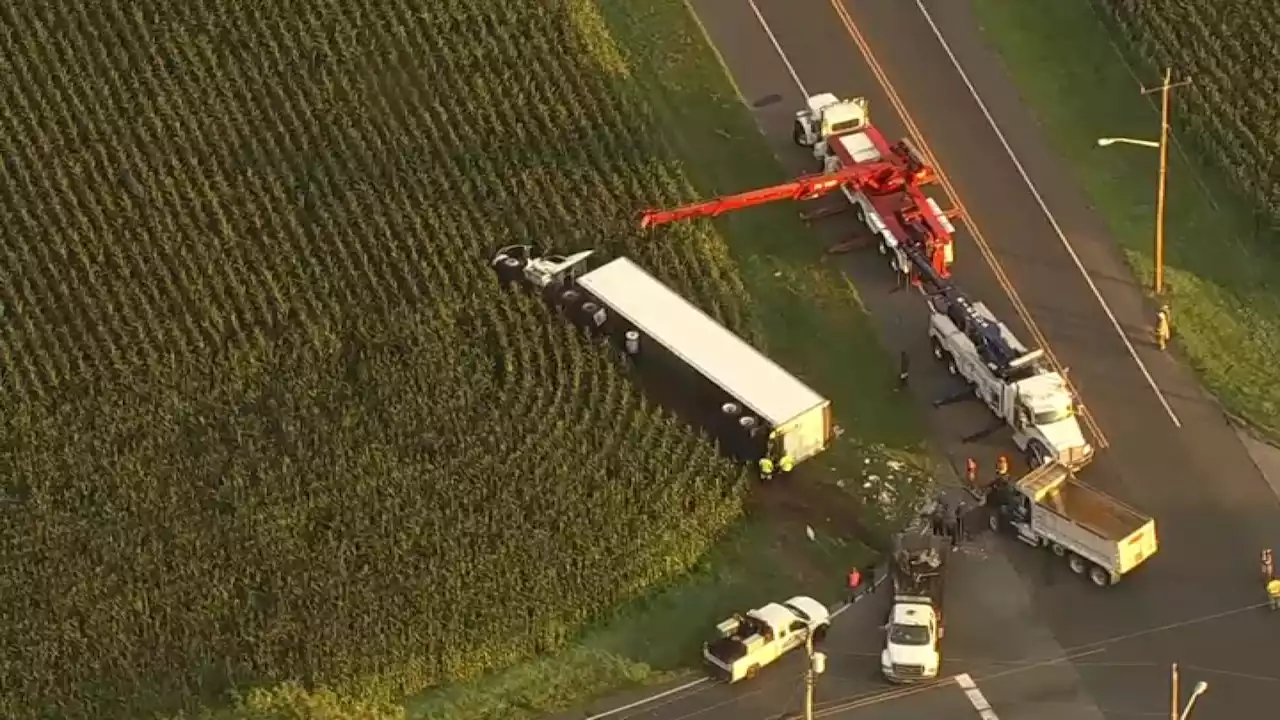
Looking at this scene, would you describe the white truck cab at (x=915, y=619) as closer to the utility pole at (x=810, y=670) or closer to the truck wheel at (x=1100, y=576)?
the utility pole at (x=810, y=670)

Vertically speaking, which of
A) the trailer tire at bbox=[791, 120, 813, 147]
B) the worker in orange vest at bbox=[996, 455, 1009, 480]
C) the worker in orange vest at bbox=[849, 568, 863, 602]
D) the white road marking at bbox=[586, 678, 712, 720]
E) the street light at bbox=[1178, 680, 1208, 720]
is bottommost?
the street light at bbox=[1178, 680, 1208, 720]

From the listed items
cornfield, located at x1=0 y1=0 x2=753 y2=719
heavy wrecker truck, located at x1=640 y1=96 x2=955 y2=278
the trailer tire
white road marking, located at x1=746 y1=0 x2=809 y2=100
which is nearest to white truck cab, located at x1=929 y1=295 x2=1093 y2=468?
heavy wrecker truck, located at x1=640 y1=96 x2=955 y2=278

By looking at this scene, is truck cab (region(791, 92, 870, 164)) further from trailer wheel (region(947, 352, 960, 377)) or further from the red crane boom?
trailer wheel (region(947, 352, 960, 377))

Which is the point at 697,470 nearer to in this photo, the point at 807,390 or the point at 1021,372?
the point at 807,390

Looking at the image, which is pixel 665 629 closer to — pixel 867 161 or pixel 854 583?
pixel 854 583

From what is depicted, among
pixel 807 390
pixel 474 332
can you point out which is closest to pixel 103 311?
pixel 474 332

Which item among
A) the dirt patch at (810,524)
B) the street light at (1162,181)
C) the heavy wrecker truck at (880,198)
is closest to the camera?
the dirt patch at (810,524)

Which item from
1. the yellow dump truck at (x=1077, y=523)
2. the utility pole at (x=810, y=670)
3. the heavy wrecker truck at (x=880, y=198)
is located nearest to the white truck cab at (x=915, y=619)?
the utility pole at (x=810, y=670)
